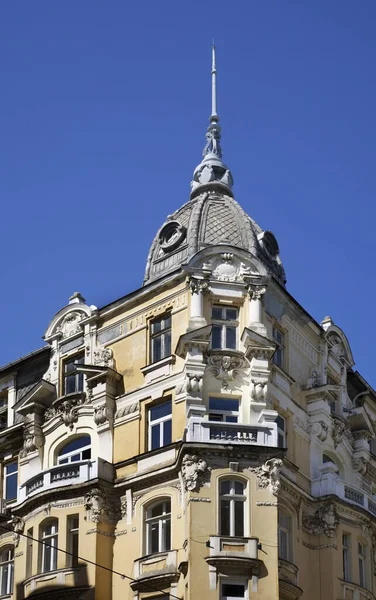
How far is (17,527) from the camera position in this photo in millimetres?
55062

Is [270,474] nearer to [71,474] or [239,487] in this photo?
[239,487]

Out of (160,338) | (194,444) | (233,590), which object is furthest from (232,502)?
(160,338)

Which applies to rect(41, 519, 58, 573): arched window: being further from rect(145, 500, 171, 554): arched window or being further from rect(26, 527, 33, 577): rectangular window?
rect(145, 500, 171, 554): arched window

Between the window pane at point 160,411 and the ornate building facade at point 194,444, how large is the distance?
0.29ft

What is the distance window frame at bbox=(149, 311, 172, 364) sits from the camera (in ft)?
176

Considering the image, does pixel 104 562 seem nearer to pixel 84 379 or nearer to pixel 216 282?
pixel 84 379

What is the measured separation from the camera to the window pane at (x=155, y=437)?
52.1 meters

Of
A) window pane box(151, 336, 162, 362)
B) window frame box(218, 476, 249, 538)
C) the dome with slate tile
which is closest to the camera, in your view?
window frame box(218, 476, 249, 538)

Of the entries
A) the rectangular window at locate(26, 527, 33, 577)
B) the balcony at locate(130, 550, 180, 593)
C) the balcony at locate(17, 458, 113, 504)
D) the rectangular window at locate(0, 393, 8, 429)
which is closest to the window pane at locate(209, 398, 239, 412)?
the balcony at locate(17, 458, 113, 504)

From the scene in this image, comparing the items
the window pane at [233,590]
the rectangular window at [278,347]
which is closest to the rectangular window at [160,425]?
the rectangular window at [278,347]

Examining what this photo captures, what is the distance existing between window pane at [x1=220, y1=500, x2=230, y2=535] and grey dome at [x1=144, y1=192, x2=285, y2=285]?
426 inches

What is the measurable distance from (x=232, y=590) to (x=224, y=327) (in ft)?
36.5

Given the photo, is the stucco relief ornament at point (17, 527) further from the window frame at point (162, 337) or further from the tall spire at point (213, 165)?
the tall spire at point (213, 165)

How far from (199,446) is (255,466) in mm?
2335
